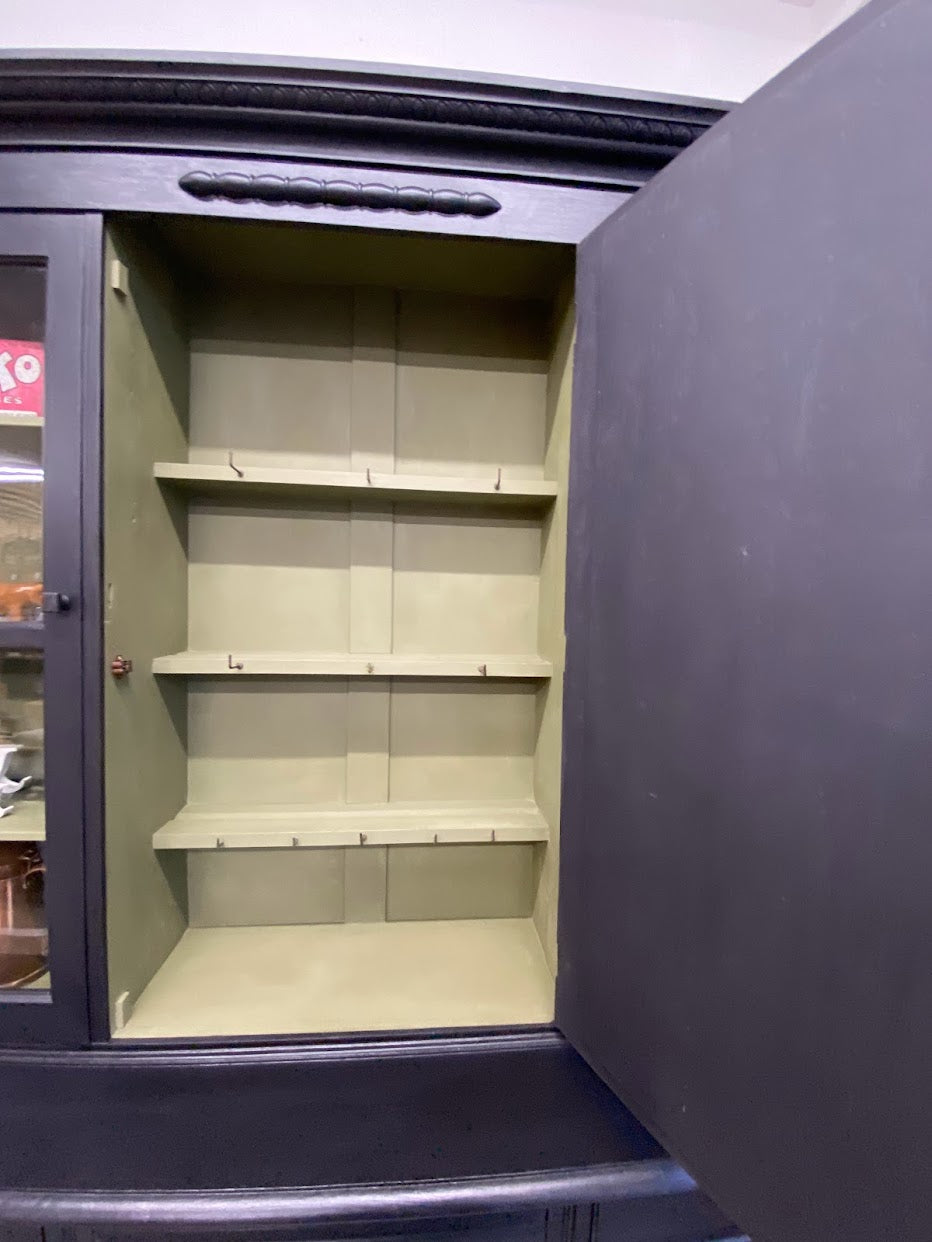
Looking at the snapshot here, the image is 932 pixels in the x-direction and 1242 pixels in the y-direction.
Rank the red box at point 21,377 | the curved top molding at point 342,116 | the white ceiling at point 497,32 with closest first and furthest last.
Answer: the curved top molding at point 342,116, the red box at point 21,377, the white ceiling at point 497,32

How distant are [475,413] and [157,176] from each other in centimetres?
63

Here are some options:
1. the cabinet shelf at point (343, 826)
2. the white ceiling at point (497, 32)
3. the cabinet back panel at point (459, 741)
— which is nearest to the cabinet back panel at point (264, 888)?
the cabinet shelf at point (343, 826)

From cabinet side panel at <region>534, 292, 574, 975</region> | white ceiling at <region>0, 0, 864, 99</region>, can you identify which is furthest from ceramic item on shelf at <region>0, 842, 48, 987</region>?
white ceiling at <region>0, 0, 864, 99</region>

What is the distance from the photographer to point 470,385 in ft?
3.89

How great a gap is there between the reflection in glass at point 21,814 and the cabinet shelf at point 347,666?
0.19 meters

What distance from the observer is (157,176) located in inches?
31.6

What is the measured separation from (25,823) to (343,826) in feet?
1.63

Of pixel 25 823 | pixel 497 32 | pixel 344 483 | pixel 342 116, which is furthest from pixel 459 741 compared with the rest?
pixel 497 32

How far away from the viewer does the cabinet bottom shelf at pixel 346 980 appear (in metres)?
0.89

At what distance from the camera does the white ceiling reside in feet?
3.57

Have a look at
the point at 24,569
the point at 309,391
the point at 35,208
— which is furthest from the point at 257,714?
the point at 35,208

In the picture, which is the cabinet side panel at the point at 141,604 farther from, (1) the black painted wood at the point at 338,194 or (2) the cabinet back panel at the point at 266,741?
(1) the black painted wood at the point at 338,194

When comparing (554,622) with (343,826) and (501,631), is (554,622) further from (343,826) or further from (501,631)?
(343,826)

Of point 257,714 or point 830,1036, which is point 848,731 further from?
point 257,714
